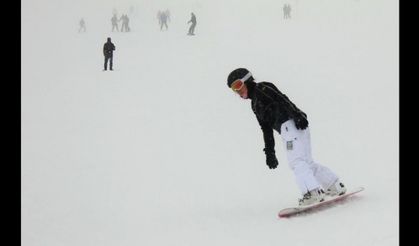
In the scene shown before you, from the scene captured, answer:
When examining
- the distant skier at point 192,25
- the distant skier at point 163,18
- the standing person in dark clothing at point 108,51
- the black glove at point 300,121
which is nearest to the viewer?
the black glove at point 300,121

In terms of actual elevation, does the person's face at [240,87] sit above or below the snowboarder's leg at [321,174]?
above

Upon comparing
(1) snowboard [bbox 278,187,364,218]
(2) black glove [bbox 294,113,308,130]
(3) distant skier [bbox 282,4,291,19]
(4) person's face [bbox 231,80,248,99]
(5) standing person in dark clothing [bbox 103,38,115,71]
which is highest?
(3) distant skier [bbox 282,4,291,19]

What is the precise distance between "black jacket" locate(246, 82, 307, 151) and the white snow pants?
0.28 ft

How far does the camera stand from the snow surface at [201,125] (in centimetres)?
625

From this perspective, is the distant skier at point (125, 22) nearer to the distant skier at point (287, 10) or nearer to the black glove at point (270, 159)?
the distant skier at point (287, 10)

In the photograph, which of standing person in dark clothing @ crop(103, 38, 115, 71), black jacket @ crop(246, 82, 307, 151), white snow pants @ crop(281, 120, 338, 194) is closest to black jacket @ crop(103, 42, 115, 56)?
standing person in dark clothing @ crop(103, 38, 115, 71)

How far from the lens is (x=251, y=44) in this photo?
9203 millimetres

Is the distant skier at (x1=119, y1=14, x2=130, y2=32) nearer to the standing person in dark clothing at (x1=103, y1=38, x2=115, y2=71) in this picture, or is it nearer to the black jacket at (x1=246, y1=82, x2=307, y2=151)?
the standing person in dark clothing at (x1=103, y1=38, x2=115, y2=71)

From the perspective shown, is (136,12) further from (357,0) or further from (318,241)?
(318,241)

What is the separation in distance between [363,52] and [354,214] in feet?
9.93

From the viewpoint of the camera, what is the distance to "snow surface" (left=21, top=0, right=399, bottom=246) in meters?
6.25

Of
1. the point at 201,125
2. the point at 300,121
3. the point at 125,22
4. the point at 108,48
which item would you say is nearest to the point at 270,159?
the point at 300,121

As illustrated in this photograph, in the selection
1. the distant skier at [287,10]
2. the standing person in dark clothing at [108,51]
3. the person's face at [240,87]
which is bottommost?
the person's face at [240,87]

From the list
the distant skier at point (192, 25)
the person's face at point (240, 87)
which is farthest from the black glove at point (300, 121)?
the distant skier at point (192, 25)
